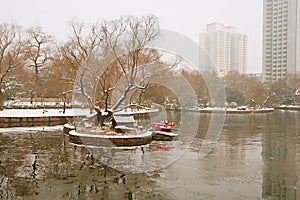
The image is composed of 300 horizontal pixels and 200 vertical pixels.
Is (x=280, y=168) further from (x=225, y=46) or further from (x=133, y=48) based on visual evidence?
(x=225, y=46)

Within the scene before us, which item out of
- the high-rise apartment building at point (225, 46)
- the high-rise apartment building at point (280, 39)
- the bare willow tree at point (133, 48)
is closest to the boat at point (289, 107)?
the high-rise apartment building at point (225, 46)

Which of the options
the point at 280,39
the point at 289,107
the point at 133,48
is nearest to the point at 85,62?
the point at 133,48

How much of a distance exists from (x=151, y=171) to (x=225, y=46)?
32757mm

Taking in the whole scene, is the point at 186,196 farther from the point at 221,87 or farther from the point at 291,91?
the point at 291,91

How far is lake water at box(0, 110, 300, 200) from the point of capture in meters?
6.79

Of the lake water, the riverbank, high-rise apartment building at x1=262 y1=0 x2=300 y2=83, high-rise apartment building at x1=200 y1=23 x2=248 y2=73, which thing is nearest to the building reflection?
the lake water

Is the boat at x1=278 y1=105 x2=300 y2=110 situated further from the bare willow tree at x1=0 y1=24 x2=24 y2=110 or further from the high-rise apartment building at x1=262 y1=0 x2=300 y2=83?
the bare willow tree at x1=0 y1=24 x2=24 y2=110

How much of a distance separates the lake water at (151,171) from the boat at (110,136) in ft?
1.25

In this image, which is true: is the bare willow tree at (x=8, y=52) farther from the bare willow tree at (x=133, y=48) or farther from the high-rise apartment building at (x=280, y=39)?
the high-rise apartment building at (x=280, y=39)

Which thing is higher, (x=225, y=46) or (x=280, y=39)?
(x=280, y=39)

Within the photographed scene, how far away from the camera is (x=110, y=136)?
39.9ft

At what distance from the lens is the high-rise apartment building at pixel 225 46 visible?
3003 centimetres

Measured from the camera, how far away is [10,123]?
2123 cm

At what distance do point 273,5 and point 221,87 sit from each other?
46232 mm
